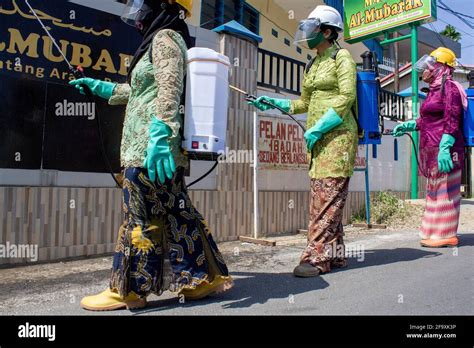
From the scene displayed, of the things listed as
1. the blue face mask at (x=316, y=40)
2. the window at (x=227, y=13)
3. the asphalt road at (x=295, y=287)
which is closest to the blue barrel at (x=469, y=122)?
the asphalt road at (x=295, y=287)

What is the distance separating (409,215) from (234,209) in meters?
3.32

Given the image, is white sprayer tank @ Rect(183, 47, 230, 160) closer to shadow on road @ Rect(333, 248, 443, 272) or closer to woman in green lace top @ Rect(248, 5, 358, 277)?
woman in green lace top @ Rect(248, 5, 358, 277)

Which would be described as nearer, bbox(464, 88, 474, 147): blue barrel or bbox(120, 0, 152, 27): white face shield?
bbox(120, 0, 152, 27): white face shield

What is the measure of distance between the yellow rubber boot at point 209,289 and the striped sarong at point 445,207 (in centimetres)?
304

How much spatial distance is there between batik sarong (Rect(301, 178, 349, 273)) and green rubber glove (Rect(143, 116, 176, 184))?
1.64 m

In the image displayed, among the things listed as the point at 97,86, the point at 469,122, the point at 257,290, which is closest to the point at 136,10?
the point at 97,86

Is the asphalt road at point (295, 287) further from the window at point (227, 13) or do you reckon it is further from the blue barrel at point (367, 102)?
the window at point (227, 13)

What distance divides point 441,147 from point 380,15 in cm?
661

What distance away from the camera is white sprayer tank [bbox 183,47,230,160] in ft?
8.55

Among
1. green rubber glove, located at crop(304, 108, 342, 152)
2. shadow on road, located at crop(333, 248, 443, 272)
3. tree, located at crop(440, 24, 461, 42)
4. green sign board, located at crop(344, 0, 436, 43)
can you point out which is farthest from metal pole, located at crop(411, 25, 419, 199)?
tree, located at crop(440, 24, 461, 42)

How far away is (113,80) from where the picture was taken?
454 cm

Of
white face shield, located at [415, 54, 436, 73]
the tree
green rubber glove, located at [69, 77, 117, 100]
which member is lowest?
green rubber glove, located at [69, 77, 117, 100]

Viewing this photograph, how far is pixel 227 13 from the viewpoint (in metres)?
9.81

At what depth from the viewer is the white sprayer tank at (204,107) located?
2.61 metres
